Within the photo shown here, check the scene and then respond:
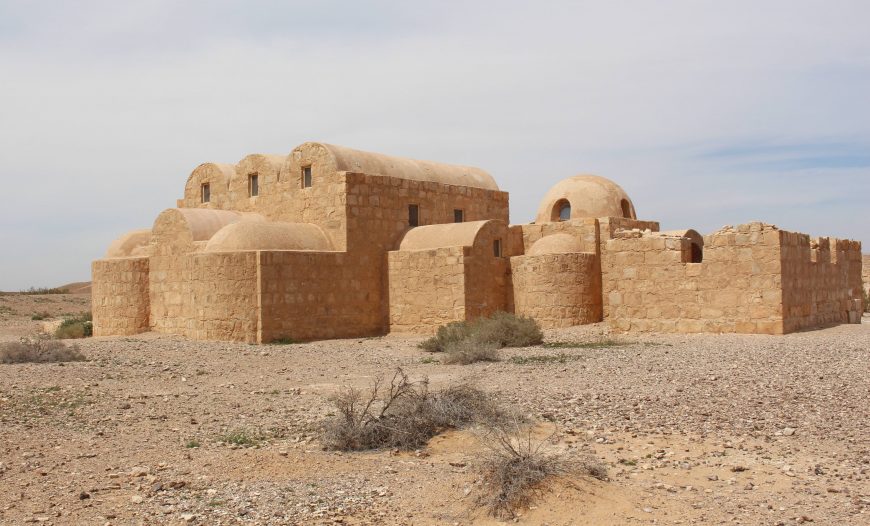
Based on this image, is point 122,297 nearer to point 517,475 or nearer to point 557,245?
point 557,245

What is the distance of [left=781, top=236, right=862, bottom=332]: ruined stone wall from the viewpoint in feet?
46.2

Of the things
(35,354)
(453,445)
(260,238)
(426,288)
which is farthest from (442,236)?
(453,445)

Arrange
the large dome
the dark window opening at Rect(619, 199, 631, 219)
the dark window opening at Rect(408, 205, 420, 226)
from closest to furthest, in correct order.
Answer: the large dome, the dark window opening at Rect(408, 205, 420, 226), the dark window opening at Rect(619, 199, 631, 219)

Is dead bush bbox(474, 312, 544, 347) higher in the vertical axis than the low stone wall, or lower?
lower

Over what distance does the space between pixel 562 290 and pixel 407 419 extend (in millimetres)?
10731

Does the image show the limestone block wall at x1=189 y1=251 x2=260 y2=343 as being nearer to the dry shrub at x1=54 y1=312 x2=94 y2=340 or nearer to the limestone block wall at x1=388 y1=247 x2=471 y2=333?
the limestone block wall at x1=388 y1=247 x2=471 y2=333

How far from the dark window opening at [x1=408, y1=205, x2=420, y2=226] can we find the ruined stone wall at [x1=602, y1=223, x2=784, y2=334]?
5562 millimetres

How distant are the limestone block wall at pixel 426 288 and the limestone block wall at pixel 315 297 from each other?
602 mm

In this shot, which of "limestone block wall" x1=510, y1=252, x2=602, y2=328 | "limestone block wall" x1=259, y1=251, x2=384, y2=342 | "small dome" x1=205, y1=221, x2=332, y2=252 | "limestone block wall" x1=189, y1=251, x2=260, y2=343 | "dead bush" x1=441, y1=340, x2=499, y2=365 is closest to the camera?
"dead bush" x1=441, y1=340, x2=499, y2=365

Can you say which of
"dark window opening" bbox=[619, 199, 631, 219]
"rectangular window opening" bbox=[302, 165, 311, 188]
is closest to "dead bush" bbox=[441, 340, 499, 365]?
"rectangular window opening" bbox=[302, 165, 311, 188]

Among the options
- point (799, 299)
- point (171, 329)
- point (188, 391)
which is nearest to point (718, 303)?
point (799, 299)

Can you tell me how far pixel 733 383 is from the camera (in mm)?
8289

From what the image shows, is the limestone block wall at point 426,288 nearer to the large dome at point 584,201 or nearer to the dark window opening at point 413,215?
the dark window opening at point 413,215

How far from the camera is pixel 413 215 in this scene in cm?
1956
